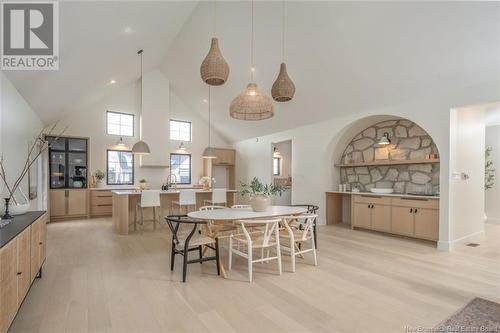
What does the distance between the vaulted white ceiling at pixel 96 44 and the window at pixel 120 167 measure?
196 centimetres

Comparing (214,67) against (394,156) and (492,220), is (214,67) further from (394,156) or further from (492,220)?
(492,220)

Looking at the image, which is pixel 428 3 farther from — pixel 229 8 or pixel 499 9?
pixel 229 8

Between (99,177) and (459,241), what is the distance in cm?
867

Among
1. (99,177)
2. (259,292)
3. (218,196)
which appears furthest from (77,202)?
(259,292)

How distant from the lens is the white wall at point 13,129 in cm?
317

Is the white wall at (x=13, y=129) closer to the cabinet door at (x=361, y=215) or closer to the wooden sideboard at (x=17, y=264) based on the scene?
the wooden sideboard at (x=17, y=264)

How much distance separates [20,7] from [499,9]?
5.33m

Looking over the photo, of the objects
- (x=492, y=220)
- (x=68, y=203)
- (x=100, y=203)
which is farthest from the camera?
(x=100, y=203)

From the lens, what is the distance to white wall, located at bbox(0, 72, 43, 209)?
317 cm

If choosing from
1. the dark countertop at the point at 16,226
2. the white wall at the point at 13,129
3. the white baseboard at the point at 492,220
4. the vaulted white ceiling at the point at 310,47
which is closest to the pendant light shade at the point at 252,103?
the vaulted white ceiling at the point at 310,47

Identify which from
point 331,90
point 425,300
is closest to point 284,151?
point 331,90

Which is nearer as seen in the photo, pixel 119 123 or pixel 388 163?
pixel 388 163

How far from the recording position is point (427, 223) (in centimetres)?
461

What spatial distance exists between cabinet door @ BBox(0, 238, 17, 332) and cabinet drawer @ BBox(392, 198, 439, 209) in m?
5.57
